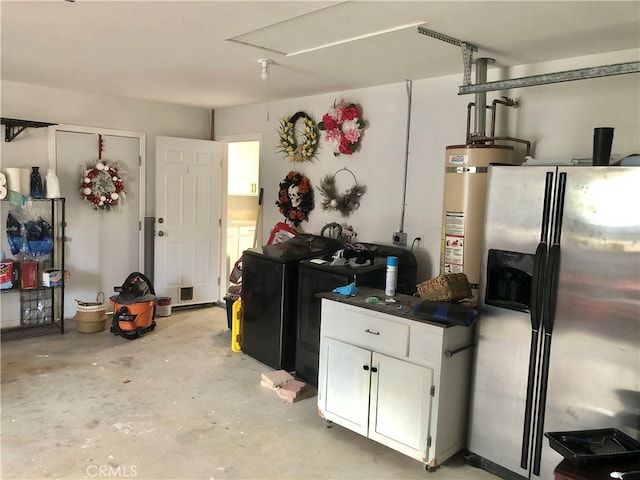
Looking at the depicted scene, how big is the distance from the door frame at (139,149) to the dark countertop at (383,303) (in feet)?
11.0

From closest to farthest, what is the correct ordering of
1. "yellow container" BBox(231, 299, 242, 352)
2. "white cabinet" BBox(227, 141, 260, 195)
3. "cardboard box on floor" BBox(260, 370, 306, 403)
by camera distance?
"cardboard box on floor" BBox(260, 370, 306, 403), "yellow container" BBox(231, 299, 242, 352), "white cabinet" BBox(227, 141, 260, 195)

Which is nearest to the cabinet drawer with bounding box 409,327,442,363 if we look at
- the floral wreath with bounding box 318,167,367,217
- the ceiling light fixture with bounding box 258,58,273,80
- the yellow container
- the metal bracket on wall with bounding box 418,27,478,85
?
the metal bracket on wall with bounding box 418,27,478,85

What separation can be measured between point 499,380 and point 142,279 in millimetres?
3807

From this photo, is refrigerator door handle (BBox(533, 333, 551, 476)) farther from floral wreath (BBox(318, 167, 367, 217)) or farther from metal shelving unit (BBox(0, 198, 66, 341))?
metal shelving unit (BBox(0, 198, 66, 341))

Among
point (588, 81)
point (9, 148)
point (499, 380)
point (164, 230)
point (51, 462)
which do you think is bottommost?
point (51, 462)

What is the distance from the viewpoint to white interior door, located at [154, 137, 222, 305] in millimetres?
5750

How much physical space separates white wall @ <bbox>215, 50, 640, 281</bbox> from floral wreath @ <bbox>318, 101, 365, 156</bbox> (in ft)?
0.24

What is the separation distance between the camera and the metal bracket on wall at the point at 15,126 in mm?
4723

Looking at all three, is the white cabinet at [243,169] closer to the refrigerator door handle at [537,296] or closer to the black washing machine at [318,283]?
the black washing machine at [318,283]

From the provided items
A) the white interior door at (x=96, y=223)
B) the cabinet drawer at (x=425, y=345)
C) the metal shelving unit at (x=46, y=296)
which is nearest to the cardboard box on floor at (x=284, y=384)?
the cabinet drawer at (x=425, y=345)

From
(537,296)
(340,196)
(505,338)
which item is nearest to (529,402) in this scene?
(505,338)

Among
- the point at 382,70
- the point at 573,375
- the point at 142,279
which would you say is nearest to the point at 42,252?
the point at 142,279

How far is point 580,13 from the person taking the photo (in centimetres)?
246

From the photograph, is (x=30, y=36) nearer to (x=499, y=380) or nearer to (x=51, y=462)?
(x=51, y=462)
